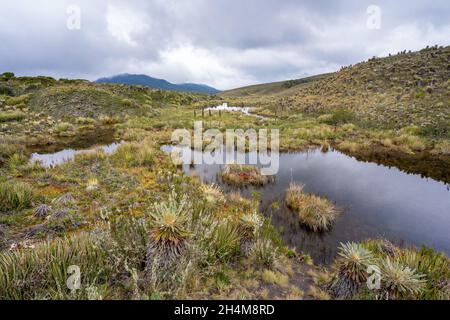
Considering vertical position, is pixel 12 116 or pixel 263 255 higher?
pixel 12 116

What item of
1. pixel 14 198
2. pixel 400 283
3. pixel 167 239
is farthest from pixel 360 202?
pixel 14 198

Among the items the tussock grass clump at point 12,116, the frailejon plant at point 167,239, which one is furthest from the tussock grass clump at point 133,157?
the tussock grass clump at point 12,116

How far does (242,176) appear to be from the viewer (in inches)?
507

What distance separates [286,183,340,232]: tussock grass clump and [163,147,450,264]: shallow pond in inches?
10.7

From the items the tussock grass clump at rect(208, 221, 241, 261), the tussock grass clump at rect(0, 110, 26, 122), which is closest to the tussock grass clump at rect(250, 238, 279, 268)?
the tussock grass clump at rect(208, 221, 241, 261)

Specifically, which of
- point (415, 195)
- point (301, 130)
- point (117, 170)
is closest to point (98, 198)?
point (117, 170)

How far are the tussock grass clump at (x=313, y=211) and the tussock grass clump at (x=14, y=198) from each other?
9.88 m

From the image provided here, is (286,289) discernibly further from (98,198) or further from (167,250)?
(98,198)

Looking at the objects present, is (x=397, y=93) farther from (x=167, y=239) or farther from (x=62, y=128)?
(x=62, y=128)

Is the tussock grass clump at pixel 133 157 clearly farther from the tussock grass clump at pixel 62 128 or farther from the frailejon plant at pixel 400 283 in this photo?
the tussock grass clump at pixel 62 128

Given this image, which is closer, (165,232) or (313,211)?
(165,232)

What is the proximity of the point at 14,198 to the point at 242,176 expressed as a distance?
9.48 metres

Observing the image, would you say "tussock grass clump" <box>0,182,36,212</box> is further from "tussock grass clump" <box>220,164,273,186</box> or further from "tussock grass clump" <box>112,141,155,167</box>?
"tussock grass clump" <box>220,164,273,186</box>
